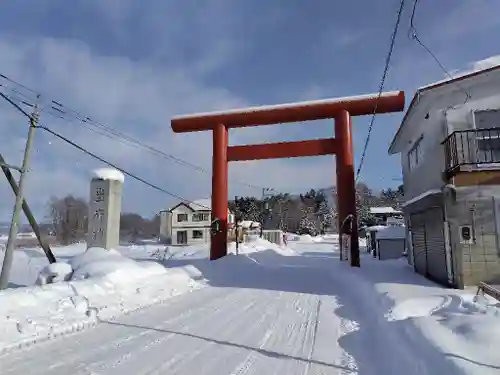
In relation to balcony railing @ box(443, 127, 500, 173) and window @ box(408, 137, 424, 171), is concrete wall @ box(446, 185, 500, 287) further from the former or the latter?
window @ box(408, 137, 424, 171)

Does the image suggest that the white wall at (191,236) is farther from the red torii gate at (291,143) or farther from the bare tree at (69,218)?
the red torii gate at (291,143)

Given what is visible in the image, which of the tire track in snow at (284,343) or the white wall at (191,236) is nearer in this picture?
the tire track in snow at (284,343)

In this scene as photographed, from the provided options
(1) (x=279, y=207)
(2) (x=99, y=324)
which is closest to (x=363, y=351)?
(2) (x=99, y=324)

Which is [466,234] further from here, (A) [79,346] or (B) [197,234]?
(B) [197,234]

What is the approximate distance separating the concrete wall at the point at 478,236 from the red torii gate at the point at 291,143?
278 inches

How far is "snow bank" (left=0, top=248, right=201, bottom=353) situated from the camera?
16.8ft

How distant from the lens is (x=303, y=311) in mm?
6980

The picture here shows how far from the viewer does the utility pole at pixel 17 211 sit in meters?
8.24

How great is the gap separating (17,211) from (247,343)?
6653 mm

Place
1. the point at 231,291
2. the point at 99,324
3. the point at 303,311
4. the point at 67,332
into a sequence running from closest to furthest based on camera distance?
the point at 67,332 < the point at 99,324 < the point at 303,311 < the point at 231,291

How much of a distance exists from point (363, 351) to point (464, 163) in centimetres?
533

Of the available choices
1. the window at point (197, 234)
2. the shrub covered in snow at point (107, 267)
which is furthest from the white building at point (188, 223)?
the shrub covered in snow at point (107, 267)

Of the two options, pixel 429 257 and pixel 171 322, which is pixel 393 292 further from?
pixel 171 322

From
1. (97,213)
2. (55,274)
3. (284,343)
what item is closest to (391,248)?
(97,213)
